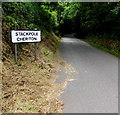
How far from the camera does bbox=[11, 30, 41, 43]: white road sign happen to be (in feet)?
16.8

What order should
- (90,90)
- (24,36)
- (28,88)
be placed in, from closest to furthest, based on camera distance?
(28,88)
(90,90)
(24,36)

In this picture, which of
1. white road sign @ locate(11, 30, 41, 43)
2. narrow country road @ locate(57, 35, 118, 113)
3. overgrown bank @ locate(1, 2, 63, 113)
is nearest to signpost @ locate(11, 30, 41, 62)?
white road sign @ locate(11, 30, 41, 43)

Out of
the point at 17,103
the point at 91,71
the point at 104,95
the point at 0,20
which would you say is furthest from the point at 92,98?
the point at 0,20

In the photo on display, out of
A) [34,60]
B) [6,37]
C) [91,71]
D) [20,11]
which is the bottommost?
[91,71]

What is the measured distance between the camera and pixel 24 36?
5.45m

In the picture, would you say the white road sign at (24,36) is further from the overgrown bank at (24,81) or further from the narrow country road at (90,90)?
the narrow country road at (90,90)

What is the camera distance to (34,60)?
6281 millimetres

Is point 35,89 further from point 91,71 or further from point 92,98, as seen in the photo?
point 91,71

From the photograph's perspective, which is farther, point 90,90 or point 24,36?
point 24,36

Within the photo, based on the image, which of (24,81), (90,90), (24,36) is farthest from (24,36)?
(90,90)

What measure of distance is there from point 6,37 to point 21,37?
2.42ft

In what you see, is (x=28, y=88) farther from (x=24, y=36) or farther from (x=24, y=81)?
(x=24, y=36)

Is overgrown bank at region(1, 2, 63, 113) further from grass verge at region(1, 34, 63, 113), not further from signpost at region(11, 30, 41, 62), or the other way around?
signpost at region(11, 30, 41, 62)

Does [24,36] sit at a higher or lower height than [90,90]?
higher
